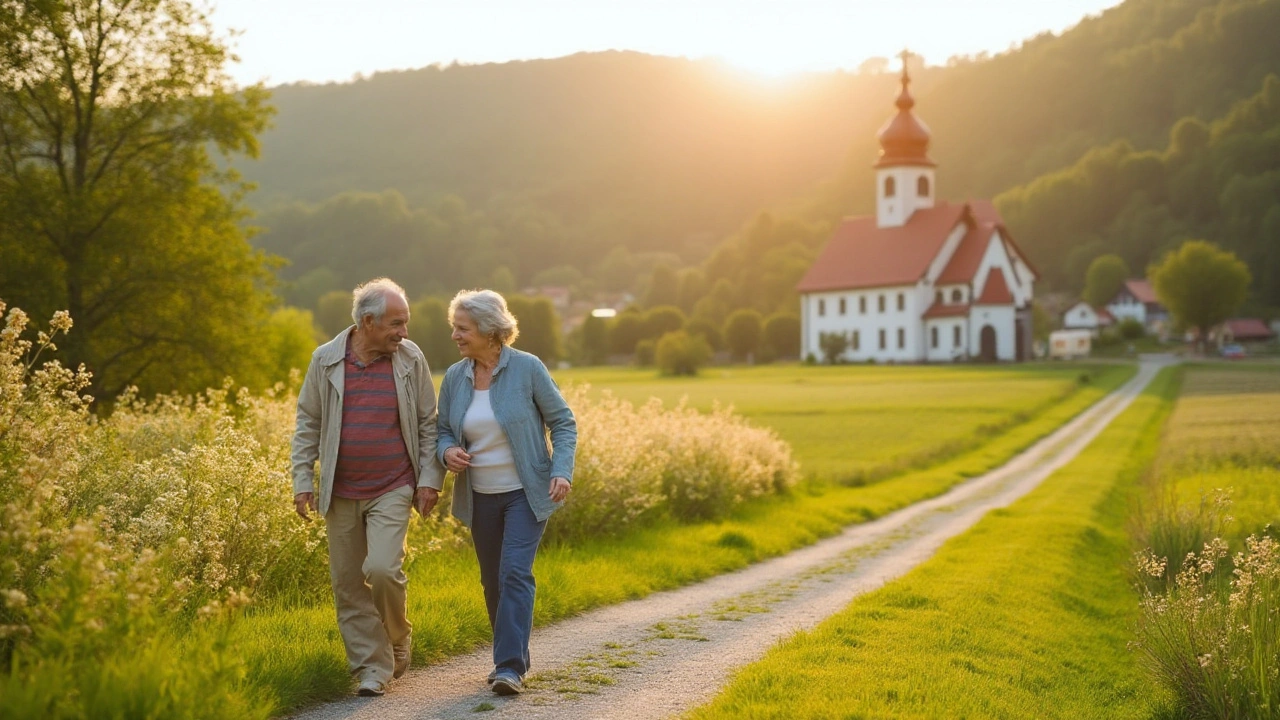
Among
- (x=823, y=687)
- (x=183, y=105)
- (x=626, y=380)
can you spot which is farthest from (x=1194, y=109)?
(x=823, y=687)

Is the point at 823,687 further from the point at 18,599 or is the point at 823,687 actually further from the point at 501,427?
the point at 18,599

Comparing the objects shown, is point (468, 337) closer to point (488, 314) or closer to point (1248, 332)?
point (488, 314)

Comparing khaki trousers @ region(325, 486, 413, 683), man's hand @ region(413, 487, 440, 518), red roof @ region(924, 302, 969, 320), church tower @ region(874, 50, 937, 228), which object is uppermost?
church tower @ region(874, 50, 937, 228)

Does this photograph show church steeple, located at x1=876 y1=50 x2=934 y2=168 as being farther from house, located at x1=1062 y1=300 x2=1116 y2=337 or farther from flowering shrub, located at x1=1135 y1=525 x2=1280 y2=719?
flowering shrub, located at x1=1135 y1=525 x2=1280 y2=719

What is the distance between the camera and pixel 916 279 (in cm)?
8431

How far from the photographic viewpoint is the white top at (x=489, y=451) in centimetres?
722

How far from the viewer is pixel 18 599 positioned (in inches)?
179

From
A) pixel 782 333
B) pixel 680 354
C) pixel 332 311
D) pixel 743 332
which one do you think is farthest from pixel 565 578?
pixel 332 311

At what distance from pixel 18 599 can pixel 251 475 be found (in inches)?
152

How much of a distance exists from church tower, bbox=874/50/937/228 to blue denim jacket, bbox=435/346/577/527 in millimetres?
83785

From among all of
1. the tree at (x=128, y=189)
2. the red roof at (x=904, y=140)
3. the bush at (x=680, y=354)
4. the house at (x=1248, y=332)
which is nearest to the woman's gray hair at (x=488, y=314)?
the tree at (x=128, y=189)

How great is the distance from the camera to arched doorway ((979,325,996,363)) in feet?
271

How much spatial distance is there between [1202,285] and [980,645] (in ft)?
318

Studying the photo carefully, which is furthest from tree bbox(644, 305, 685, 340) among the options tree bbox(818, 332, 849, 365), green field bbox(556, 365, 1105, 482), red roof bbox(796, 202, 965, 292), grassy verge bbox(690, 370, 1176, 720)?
grassy verge bbox(690, 370, 1176, 720)
